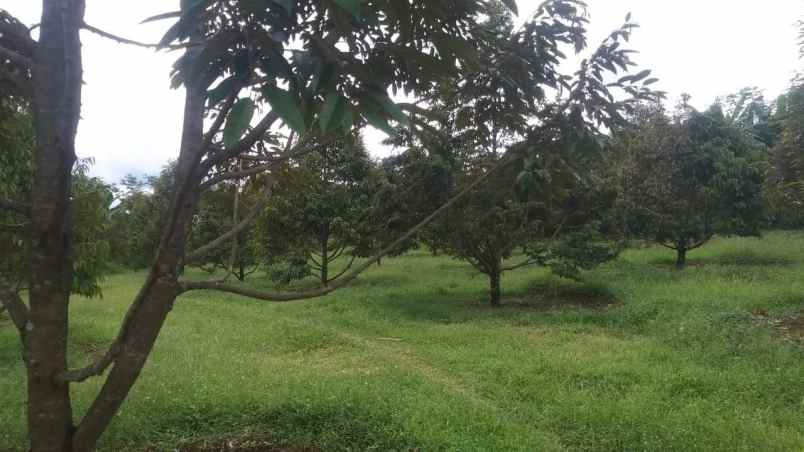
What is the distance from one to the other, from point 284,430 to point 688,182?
14340 mm

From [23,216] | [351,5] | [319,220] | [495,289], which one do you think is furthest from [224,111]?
[319,220]

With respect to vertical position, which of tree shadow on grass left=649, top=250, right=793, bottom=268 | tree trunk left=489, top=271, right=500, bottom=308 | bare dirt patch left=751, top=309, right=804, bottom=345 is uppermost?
tree shadow on grass left=649, top=250, right=793, bottom=268

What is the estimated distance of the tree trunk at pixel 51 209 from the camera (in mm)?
1987

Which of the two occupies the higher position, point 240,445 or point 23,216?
point 23,216

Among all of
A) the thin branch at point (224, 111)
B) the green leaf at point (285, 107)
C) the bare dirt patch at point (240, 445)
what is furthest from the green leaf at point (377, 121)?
the bare dirt patch at point (240, 445)

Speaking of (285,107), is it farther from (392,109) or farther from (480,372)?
(480,372)

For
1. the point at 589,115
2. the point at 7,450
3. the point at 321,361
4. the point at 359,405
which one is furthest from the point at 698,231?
the point at 7,450

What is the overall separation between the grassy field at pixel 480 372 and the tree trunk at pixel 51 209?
1853mm

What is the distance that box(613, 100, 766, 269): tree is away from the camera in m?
14.9

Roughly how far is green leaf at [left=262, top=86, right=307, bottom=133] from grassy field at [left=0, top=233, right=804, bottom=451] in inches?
120

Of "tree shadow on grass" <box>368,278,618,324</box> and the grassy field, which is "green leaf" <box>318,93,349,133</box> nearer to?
the grassy field

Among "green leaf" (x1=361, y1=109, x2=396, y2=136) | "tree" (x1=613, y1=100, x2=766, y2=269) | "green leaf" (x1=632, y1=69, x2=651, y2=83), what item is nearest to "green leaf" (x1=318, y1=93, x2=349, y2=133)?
"green leaf" (x1=361, y1=109, x2=396, y2=136)

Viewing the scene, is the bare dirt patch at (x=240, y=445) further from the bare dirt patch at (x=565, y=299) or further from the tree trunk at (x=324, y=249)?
the tree trunk at (x=324, y=249)

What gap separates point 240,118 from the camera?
4.03 feet
